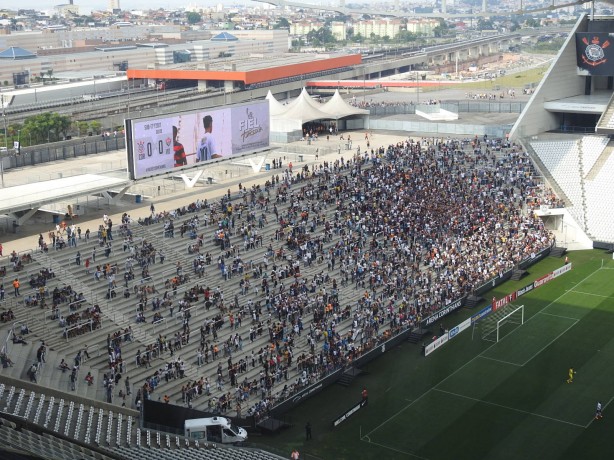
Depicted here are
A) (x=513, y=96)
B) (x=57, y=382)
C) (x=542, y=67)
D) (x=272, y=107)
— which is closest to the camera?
(x=57, y=382)

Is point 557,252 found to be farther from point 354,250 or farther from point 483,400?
point 483,400

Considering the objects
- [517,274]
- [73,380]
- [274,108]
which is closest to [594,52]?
[274,108]

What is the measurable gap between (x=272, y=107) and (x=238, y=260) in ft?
119

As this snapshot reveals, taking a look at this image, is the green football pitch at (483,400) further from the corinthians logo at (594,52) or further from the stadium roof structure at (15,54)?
the stadium roof structure at (15,54)

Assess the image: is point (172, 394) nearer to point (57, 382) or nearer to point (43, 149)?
point (57, 382)

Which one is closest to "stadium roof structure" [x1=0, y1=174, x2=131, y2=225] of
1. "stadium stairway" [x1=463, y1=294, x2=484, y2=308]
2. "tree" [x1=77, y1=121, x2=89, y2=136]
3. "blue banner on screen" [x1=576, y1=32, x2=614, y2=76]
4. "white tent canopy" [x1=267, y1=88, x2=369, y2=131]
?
"stadium stairway" [x1=463, y1=294, x2=484, y2=308]

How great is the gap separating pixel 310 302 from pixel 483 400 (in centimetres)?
1011

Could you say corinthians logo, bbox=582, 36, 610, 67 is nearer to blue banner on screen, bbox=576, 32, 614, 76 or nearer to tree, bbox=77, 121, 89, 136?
blue banner on screen, bbox=576, 32, 614, 76

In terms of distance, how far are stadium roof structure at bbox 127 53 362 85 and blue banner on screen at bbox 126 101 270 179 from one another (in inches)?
2554

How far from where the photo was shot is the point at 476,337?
143ft

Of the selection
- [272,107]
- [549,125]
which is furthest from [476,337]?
A: [272,107]

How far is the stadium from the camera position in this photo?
110 feet

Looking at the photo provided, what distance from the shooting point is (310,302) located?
44062 mm

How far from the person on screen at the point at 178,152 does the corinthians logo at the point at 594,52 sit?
3341 centimetres
